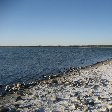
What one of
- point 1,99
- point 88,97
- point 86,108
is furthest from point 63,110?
point 1,99

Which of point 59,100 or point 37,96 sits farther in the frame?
point 37,96

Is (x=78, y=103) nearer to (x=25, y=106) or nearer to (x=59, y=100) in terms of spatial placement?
(x=59, y=100)

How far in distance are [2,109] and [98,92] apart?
5.74 metres

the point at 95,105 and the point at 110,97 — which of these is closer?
the point at 95,105

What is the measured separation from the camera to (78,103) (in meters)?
10.8

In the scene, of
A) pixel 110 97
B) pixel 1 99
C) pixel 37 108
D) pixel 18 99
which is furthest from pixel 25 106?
pixel 110 97

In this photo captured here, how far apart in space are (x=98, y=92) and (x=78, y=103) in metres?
2.72

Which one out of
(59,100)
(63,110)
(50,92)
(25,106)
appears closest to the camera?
(63,110)

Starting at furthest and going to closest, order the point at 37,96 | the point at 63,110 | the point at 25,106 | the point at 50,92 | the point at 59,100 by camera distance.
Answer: the point at 50,92, the point at 37,96, the point at 59,100, the point at 25,106, the point at 63,110

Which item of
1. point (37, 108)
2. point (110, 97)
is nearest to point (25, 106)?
point (37, 108)

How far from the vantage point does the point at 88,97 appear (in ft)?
39.2

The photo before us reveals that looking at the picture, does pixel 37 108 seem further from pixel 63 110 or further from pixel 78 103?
pixel 78 103

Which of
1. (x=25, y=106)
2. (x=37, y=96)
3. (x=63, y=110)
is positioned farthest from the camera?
(x=37, y=96)

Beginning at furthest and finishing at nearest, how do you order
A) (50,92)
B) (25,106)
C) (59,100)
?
1. (50,92)
2. (59,100)
3. (25,106)
